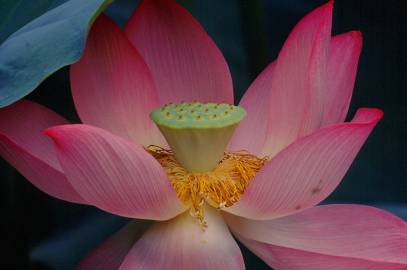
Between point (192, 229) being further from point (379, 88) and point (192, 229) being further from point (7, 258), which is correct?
point (379, 88)

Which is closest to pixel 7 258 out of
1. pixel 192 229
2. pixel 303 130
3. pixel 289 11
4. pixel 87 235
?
pixel 87 235

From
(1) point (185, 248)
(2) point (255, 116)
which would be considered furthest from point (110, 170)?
(2) point (255, 116)

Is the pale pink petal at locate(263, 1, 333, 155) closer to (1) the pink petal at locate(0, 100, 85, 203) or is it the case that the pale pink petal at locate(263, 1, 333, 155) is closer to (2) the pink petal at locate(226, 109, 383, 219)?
(2) the pink petal at locate(226, 109, 383, 219)

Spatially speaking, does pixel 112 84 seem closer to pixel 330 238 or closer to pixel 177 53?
pixel 177 53

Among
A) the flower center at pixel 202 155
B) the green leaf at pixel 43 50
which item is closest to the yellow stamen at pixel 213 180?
the flower center at pixel 202 155

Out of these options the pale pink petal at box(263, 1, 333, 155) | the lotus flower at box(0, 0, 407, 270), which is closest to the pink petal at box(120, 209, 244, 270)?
the lotus flower at box(0, 0, 407, 270)

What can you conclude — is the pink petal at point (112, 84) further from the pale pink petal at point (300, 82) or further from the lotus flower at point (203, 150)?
the pale pink petal at point (300, 82)
